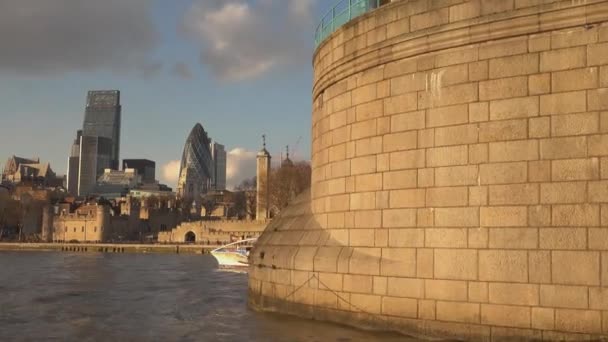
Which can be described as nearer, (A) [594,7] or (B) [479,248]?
(A) [594,7]

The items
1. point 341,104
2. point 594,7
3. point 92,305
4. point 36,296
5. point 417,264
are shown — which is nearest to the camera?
point 594,7

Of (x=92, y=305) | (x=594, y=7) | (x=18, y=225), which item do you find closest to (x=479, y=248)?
(x=594, y=7)

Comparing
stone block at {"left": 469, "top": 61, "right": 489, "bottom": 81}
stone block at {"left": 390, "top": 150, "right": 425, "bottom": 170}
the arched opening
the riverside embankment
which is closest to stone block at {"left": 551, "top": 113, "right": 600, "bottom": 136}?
stone block at {"left": 469, "top": 61, "right": 489, "bottom": 81}

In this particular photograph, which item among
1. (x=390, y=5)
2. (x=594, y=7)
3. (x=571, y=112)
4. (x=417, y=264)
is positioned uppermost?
(x=390, y=5)

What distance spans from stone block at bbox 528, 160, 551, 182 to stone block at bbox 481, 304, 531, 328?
2745 mm

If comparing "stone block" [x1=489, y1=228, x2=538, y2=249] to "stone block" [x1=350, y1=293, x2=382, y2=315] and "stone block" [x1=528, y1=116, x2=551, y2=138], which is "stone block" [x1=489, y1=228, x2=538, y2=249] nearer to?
"stone block" [x1=528, y1=116, x2=551, y2=138]

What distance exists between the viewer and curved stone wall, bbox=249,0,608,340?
14.4 meters

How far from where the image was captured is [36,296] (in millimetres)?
34719

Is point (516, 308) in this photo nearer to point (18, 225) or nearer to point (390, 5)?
point (390, 5)

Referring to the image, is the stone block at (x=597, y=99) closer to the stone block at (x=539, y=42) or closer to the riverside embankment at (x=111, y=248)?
the stone block at (x=539, y=42)

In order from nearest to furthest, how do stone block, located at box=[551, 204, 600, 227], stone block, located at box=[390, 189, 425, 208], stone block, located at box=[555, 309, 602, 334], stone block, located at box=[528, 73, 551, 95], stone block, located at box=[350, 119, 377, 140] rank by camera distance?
stone block, located at box=[555, 309, 602, 334], stone block, located at box=[551, 204, 600, 227], stone block, located at box=[528, 73, 551, 95], stone block, located at box=[390, 189, 425, 208], stone block, located at box=[350, 119, 377, 140]

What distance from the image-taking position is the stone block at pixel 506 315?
48.0 ft

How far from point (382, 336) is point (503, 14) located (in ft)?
26.0

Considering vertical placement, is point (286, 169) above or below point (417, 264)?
above
